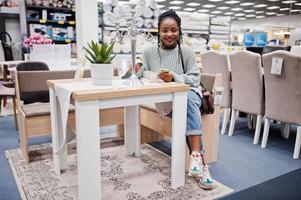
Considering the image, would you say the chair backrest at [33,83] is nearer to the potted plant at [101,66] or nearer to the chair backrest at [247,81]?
the potted plant at [101,66]

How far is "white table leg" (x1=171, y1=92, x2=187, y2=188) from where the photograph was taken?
6.14 feet

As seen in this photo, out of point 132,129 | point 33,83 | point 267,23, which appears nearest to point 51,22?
point 33,83

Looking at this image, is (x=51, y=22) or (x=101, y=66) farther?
(x=51, y=22)

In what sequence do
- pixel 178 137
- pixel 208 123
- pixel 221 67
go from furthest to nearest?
pixel 221 67 → pixel 208 123 → pixel 178 137

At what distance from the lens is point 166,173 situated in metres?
2.21

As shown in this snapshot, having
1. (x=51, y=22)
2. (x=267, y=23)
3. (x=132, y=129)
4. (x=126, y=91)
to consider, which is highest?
(x=267, y=23)

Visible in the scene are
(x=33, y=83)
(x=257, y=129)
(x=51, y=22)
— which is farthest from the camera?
(x=51, y=22)

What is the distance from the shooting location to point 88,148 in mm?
1564

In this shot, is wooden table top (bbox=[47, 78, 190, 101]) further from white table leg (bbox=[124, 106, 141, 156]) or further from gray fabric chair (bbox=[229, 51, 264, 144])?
gray fabric chair (bbox=[229, 51, 264, 144])

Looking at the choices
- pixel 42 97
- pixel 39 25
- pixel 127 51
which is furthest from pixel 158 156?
pixel 39 25

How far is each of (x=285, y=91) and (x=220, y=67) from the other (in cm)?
81

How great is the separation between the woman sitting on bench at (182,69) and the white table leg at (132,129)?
408 millimetres

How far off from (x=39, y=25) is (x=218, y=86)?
4145 mm

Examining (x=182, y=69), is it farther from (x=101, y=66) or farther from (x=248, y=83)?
(x=248, y=83)
